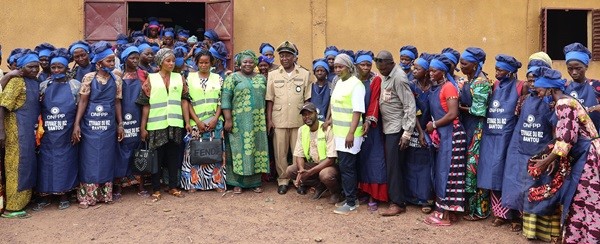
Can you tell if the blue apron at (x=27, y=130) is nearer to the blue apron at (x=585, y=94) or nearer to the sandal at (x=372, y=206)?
the sandal at (x=372, y=206)

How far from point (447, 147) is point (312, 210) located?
→ 5.05ft

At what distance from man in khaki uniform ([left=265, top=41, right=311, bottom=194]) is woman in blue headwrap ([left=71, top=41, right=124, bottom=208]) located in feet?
5.51

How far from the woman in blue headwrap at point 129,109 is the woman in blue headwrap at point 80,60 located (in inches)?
16.7

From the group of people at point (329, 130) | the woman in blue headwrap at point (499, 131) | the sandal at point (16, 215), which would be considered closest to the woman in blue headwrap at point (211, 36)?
the group of people at point (329, 130)

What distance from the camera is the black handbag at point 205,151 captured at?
6.21 m

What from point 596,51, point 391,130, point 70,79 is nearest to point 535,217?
point 391,130

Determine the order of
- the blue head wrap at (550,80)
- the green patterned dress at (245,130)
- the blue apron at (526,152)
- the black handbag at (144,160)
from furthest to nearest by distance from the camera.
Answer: the green patterned dress at (245,130), the black handbag at (144,160), the blue apron at (526,152), the blue head wrap at (550,80)

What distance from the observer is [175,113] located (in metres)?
6.03

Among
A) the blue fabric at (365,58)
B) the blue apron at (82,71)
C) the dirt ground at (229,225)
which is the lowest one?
the dirt ground at (229,225)

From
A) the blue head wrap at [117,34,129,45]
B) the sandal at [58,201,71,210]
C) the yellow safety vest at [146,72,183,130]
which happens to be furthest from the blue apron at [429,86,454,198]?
the blue head wrap at [117,34,129,45]

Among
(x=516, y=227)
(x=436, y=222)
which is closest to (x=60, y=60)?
(x=436, y=222)

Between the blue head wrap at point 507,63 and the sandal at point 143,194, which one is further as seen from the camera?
the sandal at point 143,194

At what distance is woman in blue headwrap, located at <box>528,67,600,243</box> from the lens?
4285 mm

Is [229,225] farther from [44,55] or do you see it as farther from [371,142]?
[44,55]
